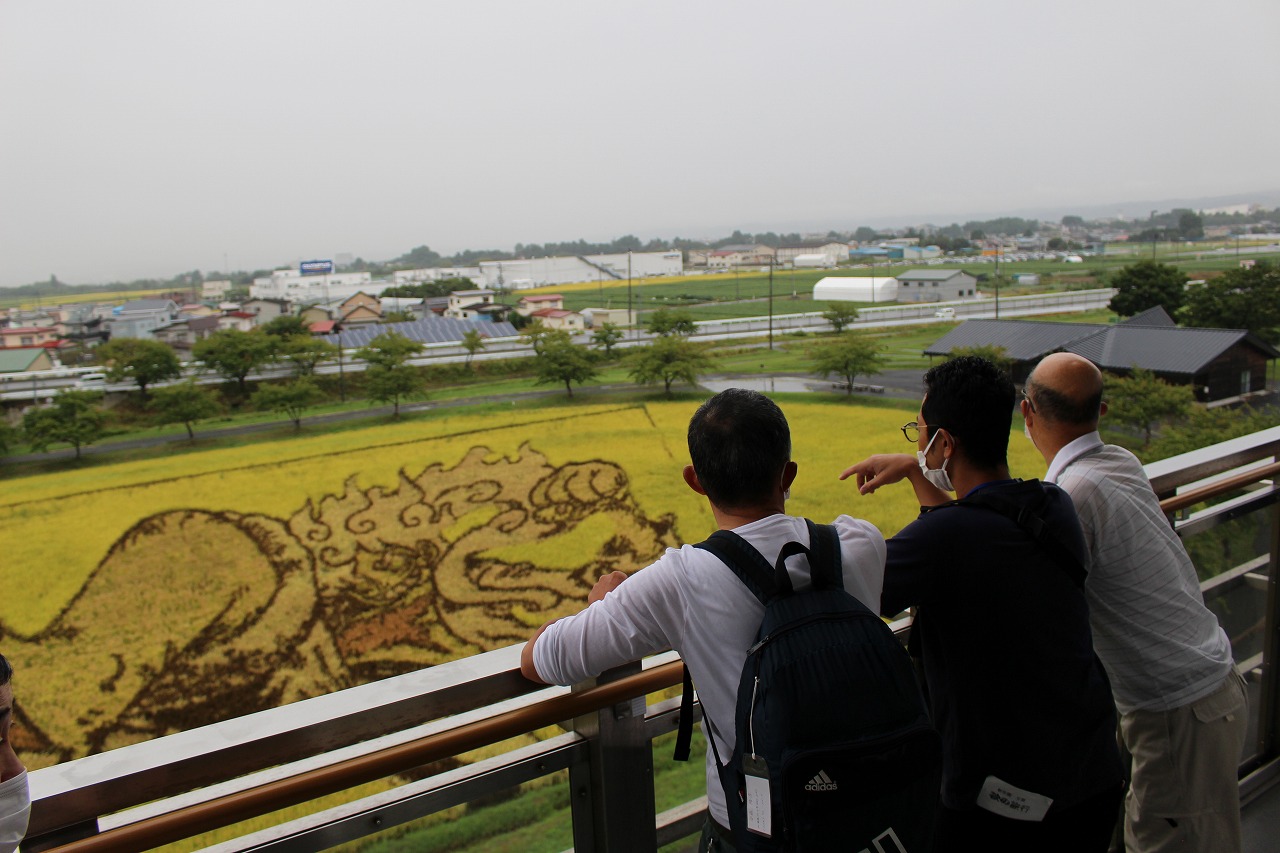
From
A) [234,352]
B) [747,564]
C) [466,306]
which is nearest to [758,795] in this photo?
[747,564]

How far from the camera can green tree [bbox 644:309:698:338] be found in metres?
7.89

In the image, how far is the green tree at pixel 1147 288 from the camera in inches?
262

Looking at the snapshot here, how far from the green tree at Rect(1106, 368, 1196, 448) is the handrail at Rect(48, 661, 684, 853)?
5450 millimetres

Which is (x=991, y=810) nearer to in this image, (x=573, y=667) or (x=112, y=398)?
Answer: (x=573, y=667)

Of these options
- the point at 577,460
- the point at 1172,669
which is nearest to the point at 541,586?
the point at 577,460

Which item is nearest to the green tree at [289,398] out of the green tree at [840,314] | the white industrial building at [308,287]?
the white industrial building at [308,287]

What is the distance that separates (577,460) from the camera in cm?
734

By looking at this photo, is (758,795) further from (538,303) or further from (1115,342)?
(538,303)

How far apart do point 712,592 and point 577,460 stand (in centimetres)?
665

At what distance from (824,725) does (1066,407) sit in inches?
25.3

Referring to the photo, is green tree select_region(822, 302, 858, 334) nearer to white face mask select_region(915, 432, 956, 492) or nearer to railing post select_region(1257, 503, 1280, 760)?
railing post select_region(1257, 503, 1280, 760)

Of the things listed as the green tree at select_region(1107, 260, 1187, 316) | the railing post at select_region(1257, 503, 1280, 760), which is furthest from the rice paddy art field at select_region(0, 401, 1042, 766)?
the railing post at select_region(1257, 503, 1280, 760)

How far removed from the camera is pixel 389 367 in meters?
7.63

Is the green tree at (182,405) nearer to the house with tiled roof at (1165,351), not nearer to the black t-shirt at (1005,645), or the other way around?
the house with tiled roof at (1165,351)
